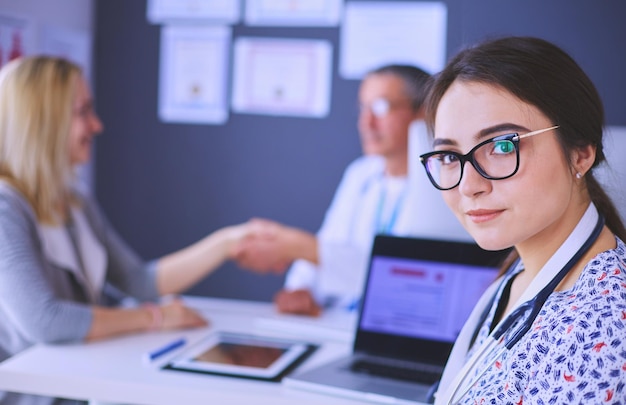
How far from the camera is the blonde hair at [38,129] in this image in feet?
6.49

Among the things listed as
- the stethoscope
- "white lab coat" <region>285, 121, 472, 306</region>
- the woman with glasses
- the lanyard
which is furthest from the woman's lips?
the lanyard

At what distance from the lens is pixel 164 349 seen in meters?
1.62

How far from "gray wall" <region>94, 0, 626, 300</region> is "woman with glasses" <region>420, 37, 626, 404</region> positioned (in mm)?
2132

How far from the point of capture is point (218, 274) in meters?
3.43

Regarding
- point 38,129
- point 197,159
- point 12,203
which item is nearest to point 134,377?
point 12,203

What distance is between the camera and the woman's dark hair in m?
1.01

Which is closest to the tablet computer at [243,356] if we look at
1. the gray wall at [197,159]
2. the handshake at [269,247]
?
the handshake at [269,247]

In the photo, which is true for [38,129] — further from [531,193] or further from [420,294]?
[531,193]

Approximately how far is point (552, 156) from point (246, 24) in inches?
98.0

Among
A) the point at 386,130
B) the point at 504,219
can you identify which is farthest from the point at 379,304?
the point at 386,130

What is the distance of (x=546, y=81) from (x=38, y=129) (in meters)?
1.51

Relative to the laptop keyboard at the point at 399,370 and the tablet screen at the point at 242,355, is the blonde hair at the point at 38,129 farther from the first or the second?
the laptop keyboard at the point at 399,370

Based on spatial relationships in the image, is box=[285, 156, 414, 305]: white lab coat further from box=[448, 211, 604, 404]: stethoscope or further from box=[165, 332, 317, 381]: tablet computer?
box=[448, 211, 604, 404]: stethoscope

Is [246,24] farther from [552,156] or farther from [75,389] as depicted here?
[552,156]
